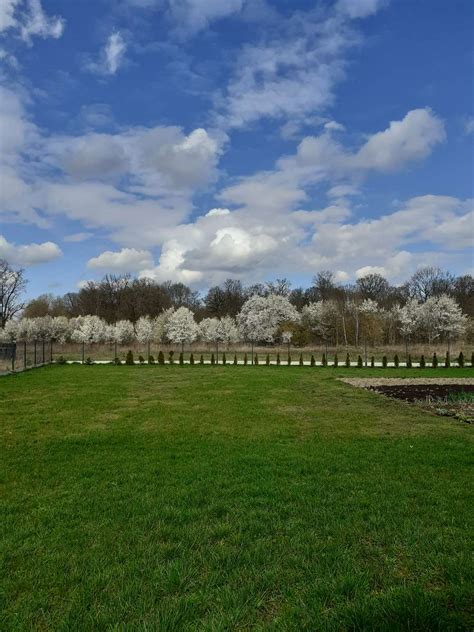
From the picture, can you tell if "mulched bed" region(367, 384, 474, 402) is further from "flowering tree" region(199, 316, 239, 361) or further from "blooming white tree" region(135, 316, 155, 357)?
"blooming white tree" region(135, 316, 155, 357)

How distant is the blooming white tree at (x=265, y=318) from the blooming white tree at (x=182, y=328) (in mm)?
7750

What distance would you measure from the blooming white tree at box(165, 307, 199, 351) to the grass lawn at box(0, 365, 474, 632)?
42048 millimetres

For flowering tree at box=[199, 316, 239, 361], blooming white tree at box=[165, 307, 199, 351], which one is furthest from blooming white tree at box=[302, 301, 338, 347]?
blooming white tree at box=[165, 307, 199, 351]

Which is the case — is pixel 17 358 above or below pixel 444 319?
below

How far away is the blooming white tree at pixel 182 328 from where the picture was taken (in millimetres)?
50344

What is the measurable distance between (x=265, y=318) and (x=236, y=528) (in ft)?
168

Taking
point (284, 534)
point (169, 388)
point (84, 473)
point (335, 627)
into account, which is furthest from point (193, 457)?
point (169, 388)

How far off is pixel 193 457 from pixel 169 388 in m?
9.22

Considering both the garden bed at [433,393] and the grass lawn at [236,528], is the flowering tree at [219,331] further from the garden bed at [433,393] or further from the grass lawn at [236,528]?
the grass lawn at [236,528]

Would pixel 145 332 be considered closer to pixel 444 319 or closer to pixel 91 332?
pixel 91 332

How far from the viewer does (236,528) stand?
3.80 m

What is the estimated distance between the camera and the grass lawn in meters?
2.64

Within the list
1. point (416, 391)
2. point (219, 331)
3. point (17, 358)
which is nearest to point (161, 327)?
point (219, 331)

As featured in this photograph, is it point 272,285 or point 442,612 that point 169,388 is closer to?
point 442,612
